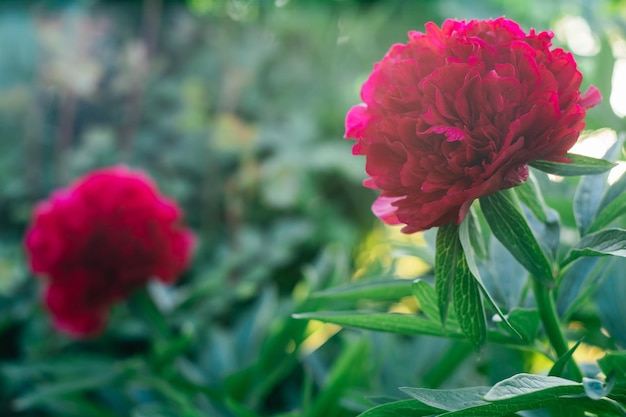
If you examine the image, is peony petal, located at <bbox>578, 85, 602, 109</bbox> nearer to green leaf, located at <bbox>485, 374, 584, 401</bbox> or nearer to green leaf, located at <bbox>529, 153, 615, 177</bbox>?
green leaf, located at <bbox>529, 153, 615, 177</bbox>

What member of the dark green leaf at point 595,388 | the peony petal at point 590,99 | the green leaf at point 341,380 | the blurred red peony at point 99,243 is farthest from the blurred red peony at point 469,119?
the blurred red peony at point 99,243

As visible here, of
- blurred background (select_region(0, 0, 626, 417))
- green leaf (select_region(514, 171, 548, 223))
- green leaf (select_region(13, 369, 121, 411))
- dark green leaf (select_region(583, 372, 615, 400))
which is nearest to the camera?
dark green leaf (select_region(583, 372, 615, 400))

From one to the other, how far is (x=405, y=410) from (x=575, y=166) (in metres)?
0.18

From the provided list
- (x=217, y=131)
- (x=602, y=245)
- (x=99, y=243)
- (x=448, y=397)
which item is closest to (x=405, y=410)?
(x=448, y=397)

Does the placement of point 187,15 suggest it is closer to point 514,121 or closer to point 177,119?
point 177,119

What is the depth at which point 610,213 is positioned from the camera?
417 millimetres

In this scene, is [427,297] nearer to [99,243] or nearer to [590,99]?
[590,99]

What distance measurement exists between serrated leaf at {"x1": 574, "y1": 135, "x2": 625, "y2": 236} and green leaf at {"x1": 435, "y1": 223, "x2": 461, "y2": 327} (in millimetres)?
117

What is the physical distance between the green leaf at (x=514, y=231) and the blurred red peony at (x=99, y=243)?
23.6 inches

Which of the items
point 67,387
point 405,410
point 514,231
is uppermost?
point 514,231

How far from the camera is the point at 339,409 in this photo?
71cm

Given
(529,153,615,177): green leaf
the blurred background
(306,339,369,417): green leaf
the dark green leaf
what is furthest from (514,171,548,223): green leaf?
the blurred background

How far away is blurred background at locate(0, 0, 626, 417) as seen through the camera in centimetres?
117

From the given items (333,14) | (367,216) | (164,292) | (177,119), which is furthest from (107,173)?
(333,14)
